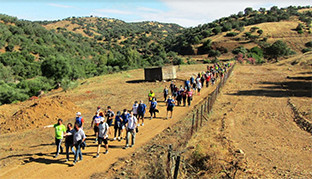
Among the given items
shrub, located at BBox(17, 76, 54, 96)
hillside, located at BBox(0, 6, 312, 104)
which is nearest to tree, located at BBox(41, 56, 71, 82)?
hillside, located at BBox(0, 6, 312, 104)

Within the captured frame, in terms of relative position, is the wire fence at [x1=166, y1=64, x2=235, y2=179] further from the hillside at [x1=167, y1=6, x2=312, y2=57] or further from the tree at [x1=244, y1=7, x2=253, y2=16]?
the tree at [x1=244, y1=7, x2=253, y2=16]

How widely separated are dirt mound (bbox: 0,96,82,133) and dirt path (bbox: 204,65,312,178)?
39.5 feet

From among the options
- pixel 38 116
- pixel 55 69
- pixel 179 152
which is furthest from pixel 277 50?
pixel 179 152

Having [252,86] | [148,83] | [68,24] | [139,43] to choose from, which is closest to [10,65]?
[148,83]

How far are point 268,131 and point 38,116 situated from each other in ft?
51.1

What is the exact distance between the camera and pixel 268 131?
13555 millimetres

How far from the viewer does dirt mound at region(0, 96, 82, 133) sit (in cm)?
1566

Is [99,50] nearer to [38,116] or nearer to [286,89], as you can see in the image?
[286,89]

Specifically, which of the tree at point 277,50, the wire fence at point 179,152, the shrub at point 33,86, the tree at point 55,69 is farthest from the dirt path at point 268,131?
the tree at point 277,50

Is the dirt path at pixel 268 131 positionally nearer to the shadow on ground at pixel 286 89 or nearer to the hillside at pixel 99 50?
the shadow on ground at pixel 286 89

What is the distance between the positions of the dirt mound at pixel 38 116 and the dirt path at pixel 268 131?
39.5 feet

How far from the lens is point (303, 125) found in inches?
574

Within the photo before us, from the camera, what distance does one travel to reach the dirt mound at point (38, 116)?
1566 centimetres

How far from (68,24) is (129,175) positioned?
5457 inches
